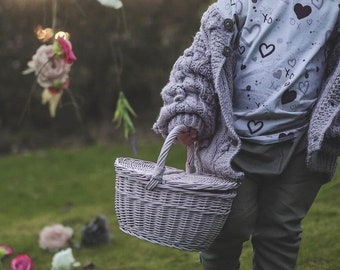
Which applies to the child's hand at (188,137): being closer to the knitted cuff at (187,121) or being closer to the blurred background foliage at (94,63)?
the knitted cuff at (187,121)

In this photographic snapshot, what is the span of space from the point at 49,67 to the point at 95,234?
50.9 inches

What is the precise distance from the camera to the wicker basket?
7.44 feet

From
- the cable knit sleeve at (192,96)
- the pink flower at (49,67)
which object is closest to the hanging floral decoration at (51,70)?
the pink flower at (49,67)

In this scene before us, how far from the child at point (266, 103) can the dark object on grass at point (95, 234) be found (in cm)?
200

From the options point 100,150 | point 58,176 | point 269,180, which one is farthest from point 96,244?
point 100,150

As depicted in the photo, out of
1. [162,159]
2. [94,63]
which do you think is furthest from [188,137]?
[94,63]

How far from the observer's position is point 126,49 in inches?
370

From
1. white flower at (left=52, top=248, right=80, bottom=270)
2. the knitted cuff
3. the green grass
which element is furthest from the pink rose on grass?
the knitted cuff

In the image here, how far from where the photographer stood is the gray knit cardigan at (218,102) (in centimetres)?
238

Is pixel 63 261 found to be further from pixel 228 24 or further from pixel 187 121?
pixel 228 24

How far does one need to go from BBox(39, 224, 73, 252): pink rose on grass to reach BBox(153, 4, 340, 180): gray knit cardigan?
2.01 metres

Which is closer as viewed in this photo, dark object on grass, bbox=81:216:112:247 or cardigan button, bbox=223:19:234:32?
cardigan button, bbox=223:19:234:32

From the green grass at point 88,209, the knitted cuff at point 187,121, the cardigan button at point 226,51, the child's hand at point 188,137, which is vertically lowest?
the green grass at point 88,209

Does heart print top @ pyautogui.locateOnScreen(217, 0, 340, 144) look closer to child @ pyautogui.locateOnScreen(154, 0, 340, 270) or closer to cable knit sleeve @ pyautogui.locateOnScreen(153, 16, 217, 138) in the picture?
child @ pyautogui.locateOnScreen(154, 0, 340, 270)
